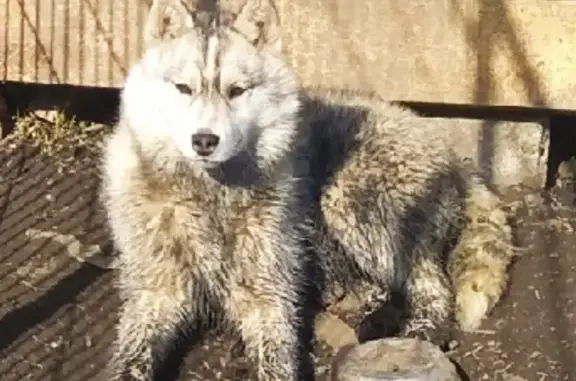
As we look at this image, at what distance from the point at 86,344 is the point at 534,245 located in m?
1.88

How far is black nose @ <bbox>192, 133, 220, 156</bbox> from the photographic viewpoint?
136 inches

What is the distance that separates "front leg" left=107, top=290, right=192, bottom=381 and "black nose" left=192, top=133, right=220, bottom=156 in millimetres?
581

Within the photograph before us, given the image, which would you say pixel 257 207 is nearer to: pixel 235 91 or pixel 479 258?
pixel 235 91

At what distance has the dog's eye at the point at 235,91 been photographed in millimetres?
3626

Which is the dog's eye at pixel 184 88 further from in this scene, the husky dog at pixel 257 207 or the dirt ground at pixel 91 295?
the dirt ground at pixel 91 295

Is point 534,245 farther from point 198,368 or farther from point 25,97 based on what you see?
point 25,97

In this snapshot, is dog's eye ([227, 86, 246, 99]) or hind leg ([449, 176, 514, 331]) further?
hind leg ([449, 176, 514, 331])

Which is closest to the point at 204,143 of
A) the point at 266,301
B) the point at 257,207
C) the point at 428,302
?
the point at 257,207

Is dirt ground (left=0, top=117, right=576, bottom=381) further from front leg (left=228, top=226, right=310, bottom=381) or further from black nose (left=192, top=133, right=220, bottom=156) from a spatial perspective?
black nose (left=192, top=133, right=220, bottom=156)

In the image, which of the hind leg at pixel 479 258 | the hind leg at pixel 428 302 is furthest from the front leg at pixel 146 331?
the hind leg at pixel 479 258

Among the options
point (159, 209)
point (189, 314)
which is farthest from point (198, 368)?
point (159, 209)

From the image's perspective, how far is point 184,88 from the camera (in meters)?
3.60

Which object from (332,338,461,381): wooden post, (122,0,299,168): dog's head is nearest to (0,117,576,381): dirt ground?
(332,338,461,381): wooden post

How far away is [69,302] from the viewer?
13.4ft
